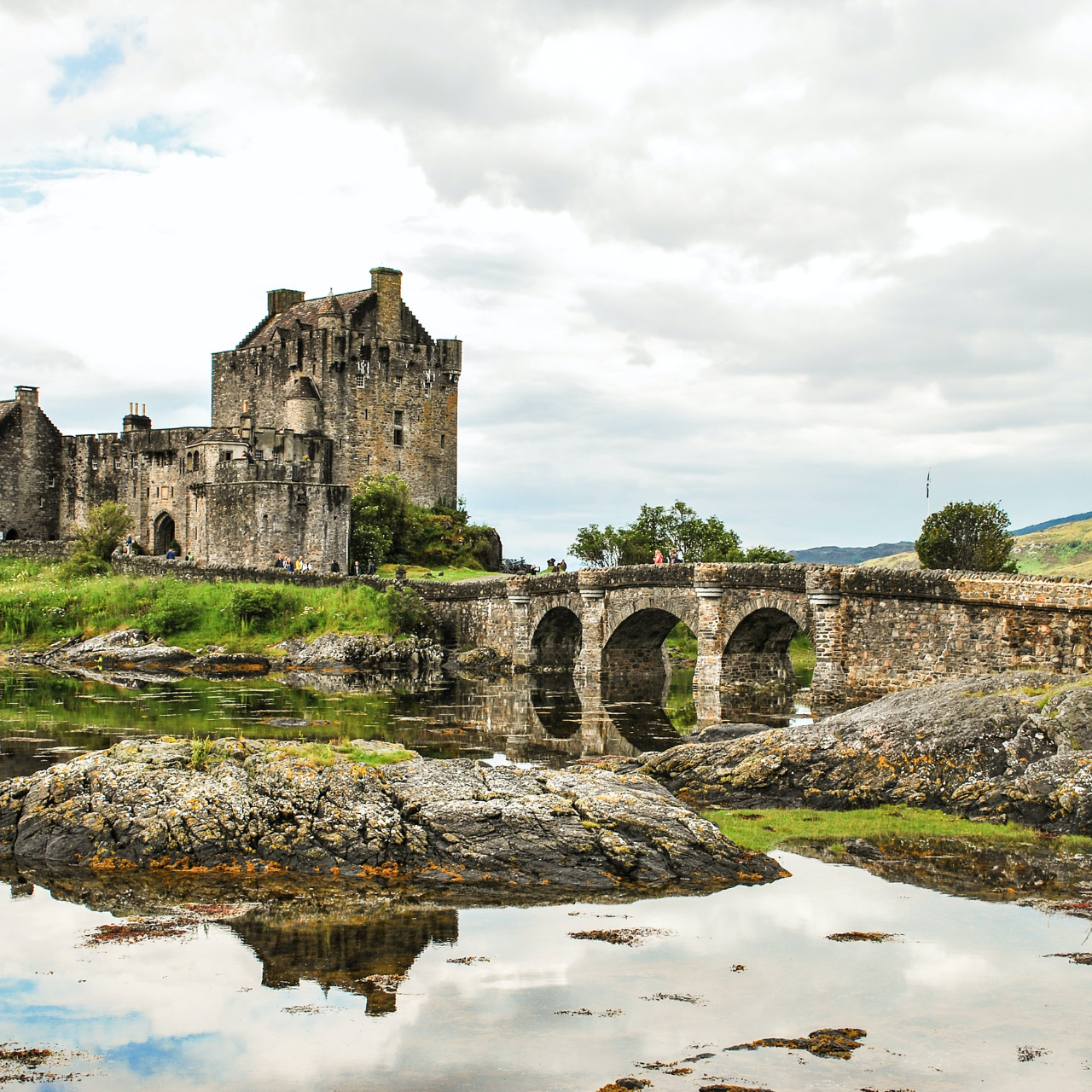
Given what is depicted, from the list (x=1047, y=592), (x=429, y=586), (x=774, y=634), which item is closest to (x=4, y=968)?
(x=1047, y=592)

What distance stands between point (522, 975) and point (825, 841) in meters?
5.46

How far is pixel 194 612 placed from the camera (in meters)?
46.9

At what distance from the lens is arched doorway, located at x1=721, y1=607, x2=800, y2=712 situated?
108 feet

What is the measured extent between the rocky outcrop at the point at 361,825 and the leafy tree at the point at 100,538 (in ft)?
140

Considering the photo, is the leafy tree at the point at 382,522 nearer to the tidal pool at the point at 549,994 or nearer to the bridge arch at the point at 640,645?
the bridge arch at the point at 640,645

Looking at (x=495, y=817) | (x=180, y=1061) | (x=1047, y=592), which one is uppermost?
(x=1047, y=592)

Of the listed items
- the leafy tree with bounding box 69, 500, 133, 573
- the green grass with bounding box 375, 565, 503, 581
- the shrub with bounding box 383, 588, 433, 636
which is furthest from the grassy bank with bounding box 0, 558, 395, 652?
the green grass with bounding box 375, 565, 503, 581

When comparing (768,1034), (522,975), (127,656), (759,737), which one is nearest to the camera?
(768,1034)

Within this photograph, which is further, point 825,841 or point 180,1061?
point 825,841

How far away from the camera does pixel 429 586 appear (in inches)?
1874

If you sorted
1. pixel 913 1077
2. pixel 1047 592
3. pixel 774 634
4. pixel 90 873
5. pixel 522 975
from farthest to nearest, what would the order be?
pixel 774 634 → pixel 1047 592 → pixel 90 873 → pixel 522 975 → pixel 913 1077

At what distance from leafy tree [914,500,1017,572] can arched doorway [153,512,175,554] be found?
121ft

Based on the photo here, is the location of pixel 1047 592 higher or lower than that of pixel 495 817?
higher

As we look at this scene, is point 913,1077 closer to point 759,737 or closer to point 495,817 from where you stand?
point 495,817
